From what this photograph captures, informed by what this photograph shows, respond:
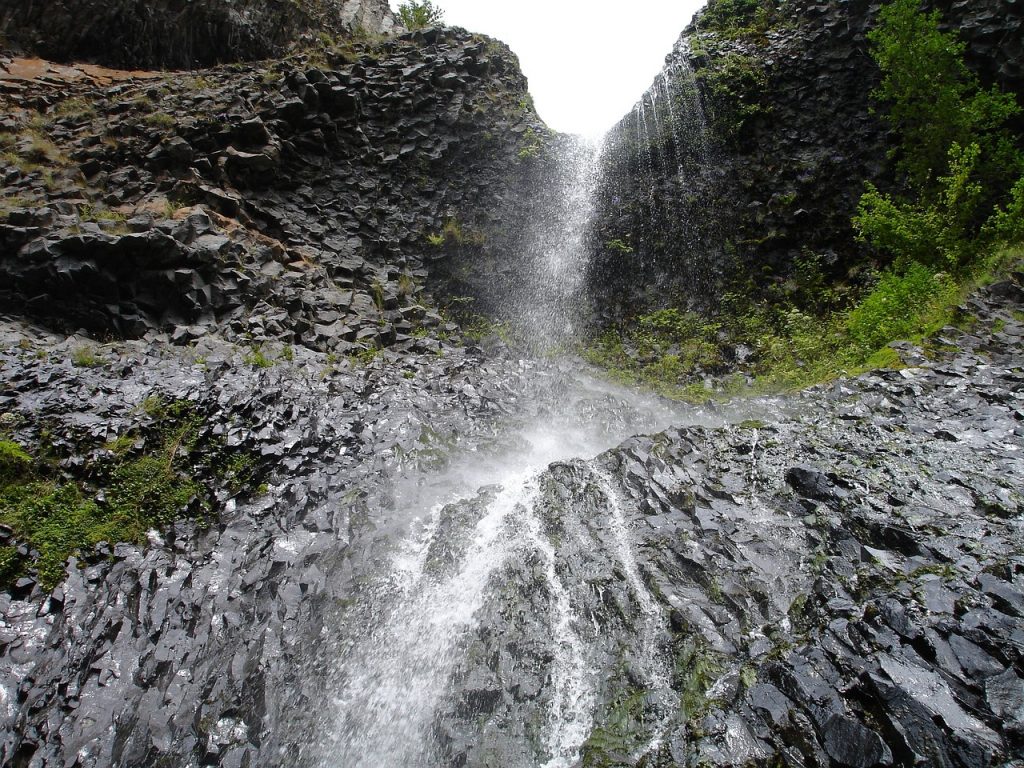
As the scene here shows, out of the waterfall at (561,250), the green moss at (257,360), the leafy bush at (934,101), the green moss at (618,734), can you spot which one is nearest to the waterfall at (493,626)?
the green moss at (618,734)

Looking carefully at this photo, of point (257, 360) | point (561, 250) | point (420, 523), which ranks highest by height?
point (257, 360)

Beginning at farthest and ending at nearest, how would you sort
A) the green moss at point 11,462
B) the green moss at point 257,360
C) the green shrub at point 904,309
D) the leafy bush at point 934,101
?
the leafy bush at point 934,101 → the green moss at point 257,360 → the green shrub at point 904,309 → the green moss at point 11,462

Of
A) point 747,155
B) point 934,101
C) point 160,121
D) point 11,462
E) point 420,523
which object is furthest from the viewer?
point 747,155

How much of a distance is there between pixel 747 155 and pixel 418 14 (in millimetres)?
14488

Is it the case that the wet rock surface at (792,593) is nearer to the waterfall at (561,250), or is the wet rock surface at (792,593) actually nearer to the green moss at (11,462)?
the green moss at (11,462)

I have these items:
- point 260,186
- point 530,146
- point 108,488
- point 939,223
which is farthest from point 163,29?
point 939,223

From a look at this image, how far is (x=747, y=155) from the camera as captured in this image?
1306 cm

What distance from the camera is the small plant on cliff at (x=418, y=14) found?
63.4 ft

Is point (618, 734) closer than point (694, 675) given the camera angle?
Yes

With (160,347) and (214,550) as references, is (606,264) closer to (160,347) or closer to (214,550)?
(160,347)

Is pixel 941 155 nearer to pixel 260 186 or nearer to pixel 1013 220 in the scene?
pixel 1013 220

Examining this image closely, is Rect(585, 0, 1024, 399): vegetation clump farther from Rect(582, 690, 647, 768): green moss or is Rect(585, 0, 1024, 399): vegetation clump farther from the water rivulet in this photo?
Rect(582, 690, 647, 768): green moss

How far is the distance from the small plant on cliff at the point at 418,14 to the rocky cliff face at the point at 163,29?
2.74 meters

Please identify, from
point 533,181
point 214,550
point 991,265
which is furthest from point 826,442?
point 533,181
